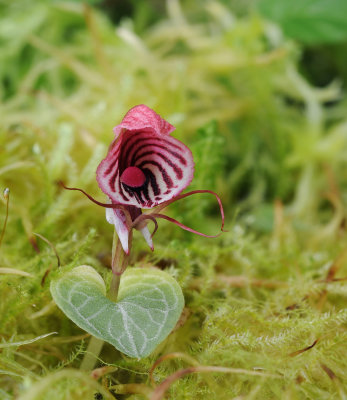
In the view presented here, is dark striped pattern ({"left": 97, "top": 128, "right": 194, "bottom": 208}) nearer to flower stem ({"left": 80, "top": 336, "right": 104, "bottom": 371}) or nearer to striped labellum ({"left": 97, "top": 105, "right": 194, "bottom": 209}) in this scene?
striped labellum ({"left": 97, "top": 105, "right": 194, "bottom": 209})

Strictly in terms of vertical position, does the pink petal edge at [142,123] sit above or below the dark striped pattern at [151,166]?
above

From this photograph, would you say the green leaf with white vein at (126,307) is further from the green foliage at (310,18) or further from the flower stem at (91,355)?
the green foliage at (310,18)

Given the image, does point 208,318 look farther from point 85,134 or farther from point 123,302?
point 85,134

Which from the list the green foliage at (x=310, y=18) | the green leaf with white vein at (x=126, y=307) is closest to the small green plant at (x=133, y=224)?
the green leaf with white vein at (x=126, y=307)

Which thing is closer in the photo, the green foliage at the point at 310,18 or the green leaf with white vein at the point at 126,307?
the green leaf with white vein at the point at 126,307

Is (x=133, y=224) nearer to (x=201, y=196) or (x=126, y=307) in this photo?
(x=126, y=307)

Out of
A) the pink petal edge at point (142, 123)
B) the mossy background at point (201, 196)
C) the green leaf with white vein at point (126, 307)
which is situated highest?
the pink petal edge at point (142, 123)

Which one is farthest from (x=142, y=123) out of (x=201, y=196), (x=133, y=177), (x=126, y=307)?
(x=201, y=196)

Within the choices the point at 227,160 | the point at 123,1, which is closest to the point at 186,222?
the point at 227,160
